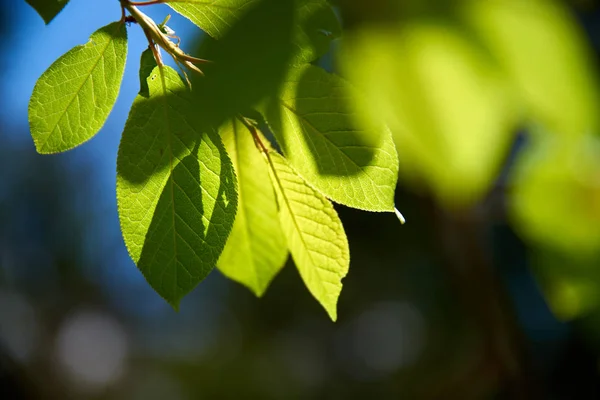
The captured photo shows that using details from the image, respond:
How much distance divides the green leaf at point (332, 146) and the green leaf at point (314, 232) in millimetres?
121

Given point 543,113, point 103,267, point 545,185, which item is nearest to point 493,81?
point 543,113

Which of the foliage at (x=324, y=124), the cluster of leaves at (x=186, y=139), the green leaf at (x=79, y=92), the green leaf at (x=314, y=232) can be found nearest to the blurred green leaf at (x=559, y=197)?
the foliage at (x=324, y=124)

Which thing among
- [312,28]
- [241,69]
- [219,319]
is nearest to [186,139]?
[312,28]

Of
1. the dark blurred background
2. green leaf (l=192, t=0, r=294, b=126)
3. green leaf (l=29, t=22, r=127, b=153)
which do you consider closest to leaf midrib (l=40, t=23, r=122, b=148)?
green leaf (l=29, t=22, r=127, b=153)

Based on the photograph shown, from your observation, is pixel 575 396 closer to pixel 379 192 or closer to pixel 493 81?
pixel 379 192

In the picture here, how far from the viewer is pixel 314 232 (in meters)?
0.70

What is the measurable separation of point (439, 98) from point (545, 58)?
1.8 inches

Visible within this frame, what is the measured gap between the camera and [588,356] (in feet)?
11.6

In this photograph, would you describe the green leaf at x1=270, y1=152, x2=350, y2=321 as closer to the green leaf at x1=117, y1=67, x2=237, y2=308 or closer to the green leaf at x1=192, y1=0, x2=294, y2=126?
the green leaf at x1=117, y1=67, x2=237, y2=308

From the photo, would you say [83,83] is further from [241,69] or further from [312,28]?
[241,69]

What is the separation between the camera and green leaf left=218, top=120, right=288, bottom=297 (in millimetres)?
706

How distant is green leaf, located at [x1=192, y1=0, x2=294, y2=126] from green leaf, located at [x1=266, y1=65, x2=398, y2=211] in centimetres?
23

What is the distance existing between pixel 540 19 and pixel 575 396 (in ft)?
12.9

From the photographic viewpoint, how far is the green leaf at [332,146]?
0.52 m
